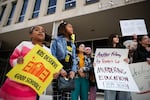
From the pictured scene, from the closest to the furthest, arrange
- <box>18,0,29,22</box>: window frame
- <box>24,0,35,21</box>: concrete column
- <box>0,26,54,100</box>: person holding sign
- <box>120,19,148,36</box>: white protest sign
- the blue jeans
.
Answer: <box>0,26,54,100</box>: person holding sign
the blue jeans
<box>120,19,148,36</box>: white protest sign
<box>24,0,35,21</box>: concrete column
<box>18,0,29,22</box>: window frame

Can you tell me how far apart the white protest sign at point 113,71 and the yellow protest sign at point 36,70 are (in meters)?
1.27


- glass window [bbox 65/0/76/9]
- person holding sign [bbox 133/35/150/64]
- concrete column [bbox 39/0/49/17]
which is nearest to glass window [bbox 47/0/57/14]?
concrete column [bbox 39/0/49/17]

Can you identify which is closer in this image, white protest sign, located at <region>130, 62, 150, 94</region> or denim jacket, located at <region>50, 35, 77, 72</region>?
denim jacket, located at <region>50, 35, 77, 72</region>

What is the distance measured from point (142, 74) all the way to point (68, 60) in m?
1.59

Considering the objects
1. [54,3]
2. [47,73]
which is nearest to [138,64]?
[47,73]

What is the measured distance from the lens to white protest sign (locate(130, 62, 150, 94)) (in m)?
3.39

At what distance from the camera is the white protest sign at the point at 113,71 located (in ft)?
10.3

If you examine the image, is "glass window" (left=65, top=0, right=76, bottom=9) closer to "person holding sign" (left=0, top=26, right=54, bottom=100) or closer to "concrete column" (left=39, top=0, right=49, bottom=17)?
"concrete column" (left=39, top=0, right=49, bottom=17)

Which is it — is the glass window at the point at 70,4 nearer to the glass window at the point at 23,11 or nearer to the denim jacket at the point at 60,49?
the glass window at the point at 23,11

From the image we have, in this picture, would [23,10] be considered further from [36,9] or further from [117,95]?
[117,95]

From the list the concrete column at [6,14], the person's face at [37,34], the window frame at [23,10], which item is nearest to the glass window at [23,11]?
the window frame at [23,10]

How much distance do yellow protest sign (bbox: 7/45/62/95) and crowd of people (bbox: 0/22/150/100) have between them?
0.19 feet

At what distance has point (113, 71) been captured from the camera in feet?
10.9

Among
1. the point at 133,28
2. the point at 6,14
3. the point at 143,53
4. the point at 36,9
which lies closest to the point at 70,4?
the point at 36,9
